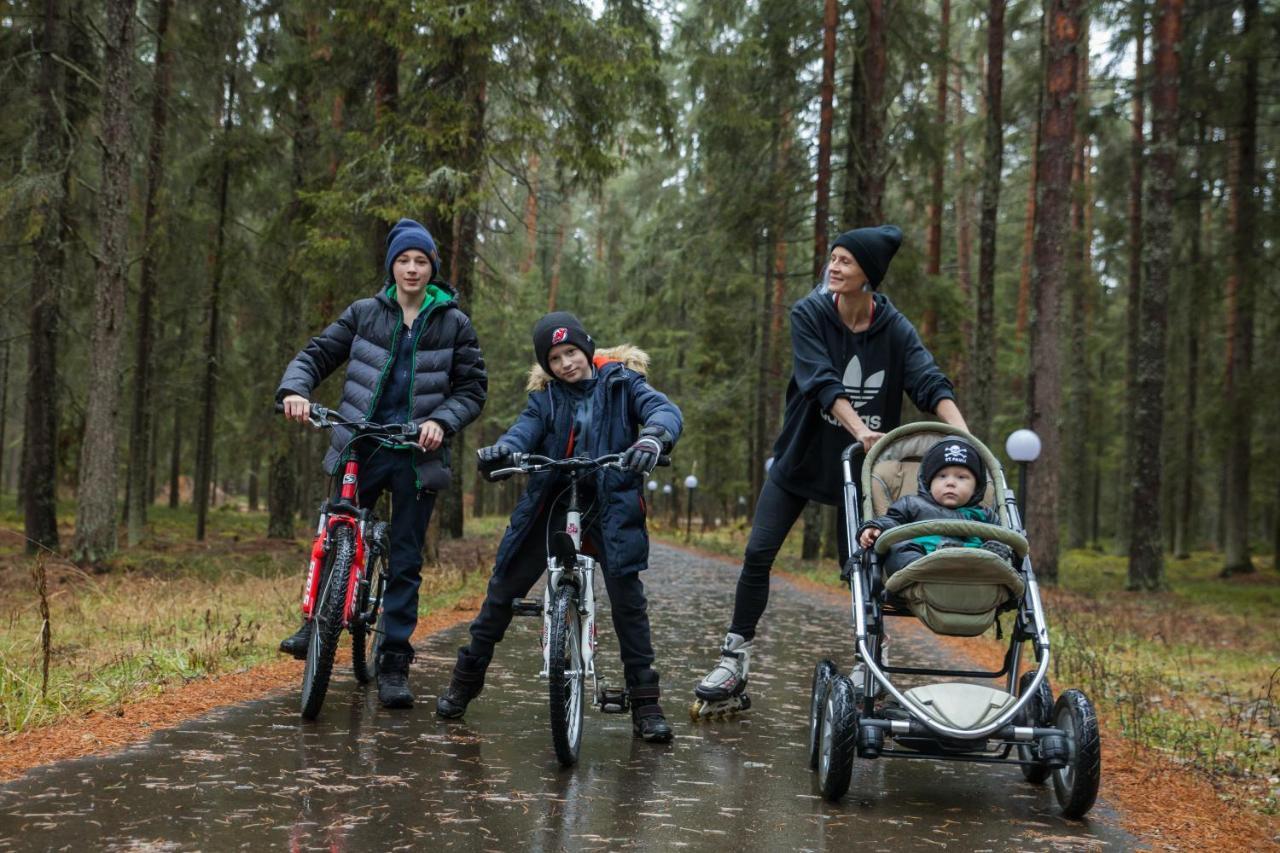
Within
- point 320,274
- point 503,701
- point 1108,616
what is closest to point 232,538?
point 320,274

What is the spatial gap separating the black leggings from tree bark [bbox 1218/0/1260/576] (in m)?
15.4

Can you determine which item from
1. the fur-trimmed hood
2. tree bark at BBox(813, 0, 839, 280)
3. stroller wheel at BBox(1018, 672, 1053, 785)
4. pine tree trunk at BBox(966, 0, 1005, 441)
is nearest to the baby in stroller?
stroller wheel at BBox(1018, 672, 1053, 785)

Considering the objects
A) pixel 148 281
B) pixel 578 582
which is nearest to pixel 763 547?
pixel 578 582

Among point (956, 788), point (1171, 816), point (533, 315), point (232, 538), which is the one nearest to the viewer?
point (1171, 816)

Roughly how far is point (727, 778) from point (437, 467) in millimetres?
2312

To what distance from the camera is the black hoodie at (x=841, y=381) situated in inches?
225

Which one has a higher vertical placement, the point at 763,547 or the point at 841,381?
the point at 841,381

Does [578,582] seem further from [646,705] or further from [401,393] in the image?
[401,393]

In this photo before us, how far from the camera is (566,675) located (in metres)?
4.78

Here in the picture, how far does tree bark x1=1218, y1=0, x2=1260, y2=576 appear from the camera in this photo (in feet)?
62.5

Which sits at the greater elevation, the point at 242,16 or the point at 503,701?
the point at 242,16

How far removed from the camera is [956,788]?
483cm

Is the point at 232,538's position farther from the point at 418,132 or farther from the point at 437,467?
the point at 437,467

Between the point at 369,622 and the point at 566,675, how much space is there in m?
1.63
